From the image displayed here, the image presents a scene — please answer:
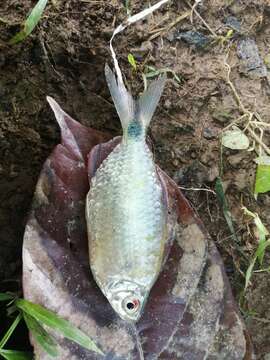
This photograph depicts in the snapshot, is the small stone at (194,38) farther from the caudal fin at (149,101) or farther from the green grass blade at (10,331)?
the green grass blade at (10,331)

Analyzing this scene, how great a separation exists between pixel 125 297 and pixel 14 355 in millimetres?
428

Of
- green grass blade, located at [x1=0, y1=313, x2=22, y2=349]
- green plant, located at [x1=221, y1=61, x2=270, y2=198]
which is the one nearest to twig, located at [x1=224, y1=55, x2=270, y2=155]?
green plant, located at [x1=221, y1=61, x2=270, y2=198]

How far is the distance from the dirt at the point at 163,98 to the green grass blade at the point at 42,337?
283 mm

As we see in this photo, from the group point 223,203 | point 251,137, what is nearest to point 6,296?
point 223,203

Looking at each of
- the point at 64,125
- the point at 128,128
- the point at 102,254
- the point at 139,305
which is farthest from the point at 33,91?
the point at 139,305

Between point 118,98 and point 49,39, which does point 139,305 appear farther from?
point 49,39

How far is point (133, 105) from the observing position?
2.33 meters

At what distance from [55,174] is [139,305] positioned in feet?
1.76

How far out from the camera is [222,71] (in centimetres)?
265

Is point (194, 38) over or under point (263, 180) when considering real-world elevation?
over

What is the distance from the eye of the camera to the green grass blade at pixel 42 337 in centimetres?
218

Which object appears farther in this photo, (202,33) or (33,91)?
(202,33)

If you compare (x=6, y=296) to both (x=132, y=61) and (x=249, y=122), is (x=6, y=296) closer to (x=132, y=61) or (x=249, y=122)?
(x=132, y=61)

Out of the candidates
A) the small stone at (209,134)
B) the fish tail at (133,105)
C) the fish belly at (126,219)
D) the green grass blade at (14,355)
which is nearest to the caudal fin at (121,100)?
the fish tail at (133,105)
